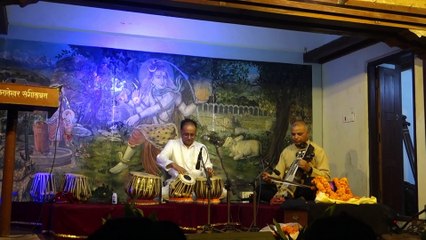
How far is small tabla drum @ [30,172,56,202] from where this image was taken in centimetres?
548

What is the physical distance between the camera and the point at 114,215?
442cm

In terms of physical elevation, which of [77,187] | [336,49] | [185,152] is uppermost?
[336,49]

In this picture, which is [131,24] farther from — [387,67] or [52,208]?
[387,67]

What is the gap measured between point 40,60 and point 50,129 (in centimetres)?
95

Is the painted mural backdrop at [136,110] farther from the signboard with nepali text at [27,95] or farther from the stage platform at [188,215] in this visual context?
the signboard with nepali text at [27,95]

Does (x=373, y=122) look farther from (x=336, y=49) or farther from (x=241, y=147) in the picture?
(x=241, y=147)

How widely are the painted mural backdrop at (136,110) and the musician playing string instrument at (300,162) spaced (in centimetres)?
94

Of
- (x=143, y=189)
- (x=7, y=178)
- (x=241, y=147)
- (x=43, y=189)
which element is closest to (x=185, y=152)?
(x=241, y=147)

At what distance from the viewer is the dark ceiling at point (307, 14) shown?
4.18 m

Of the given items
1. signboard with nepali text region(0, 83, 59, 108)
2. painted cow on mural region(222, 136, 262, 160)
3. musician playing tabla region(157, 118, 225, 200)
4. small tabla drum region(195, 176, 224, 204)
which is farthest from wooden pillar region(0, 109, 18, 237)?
painted cow on mural region(222, 136, 262, 160)

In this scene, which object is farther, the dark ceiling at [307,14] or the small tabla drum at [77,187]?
the small tabla drum at [77,187]

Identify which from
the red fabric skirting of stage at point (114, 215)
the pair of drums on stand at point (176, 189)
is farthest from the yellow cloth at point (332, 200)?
the pair of drums on stand at point (176, 189)

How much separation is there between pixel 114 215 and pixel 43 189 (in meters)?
1.52

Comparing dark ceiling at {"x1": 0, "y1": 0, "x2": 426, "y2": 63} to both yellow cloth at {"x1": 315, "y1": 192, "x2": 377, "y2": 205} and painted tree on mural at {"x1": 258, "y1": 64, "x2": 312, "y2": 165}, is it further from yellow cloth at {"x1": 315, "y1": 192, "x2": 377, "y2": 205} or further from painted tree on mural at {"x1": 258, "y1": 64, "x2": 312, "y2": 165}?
painted tree on mural at {"x1": 258, "y1": 64, "x2": 312, "y2": 165}
